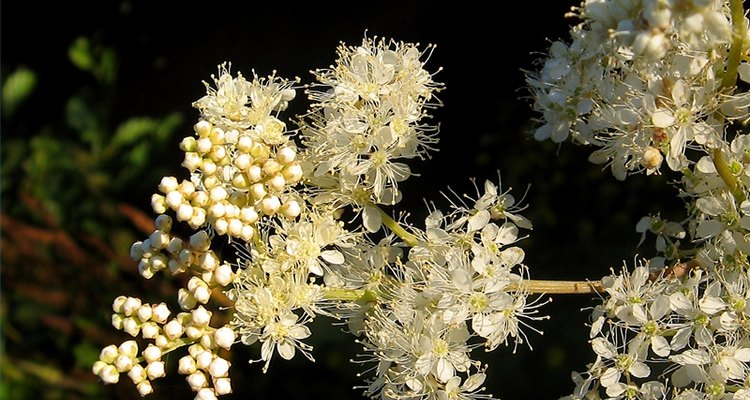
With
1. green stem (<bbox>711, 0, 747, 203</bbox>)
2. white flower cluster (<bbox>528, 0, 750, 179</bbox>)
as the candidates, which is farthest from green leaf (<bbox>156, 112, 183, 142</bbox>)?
green stem (<bbox>711, 0, 747, 203</bbox>)

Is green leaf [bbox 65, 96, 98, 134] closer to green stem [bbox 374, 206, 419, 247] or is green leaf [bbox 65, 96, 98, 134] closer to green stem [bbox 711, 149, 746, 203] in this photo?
green stem [bbox 374, 206, 419, 247]

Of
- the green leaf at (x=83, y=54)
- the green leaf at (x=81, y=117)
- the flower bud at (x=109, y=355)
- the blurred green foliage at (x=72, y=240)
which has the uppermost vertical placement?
the green leaf at (x=83, y=54)

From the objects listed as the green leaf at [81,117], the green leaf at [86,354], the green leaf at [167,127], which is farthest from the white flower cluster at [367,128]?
the green leaf at [81,117]

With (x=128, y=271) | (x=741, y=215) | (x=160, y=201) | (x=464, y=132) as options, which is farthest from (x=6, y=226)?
(x=741, y=215)

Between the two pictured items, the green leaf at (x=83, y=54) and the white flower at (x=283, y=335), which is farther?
the green leaf at (x=83, y=54)

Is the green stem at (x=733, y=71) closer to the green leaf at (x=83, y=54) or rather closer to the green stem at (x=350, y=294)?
the green stem at (x=350, y=294)

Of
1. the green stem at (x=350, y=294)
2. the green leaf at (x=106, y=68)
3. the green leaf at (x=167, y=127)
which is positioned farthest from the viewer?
the green leaf at (x=106, y=68)

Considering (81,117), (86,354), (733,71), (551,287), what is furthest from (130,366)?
(81,117)
